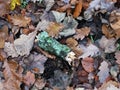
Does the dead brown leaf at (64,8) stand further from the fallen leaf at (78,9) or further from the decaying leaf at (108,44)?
the decaying leaf at (108,44)

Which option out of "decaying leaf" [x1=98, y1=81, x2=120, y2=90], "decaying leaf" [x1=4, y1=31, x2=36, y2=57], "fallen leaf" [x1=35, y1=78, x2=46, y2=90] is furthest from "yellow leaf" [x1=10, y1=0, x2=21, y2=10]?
"decaying leaf" [x1=98, y1=81, x2=120, y2=90]

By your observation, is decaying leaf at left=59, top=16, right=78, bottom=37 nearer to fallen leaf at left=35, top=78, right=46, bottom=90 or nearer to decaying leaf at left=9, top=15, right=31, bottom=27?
decaying leaf at left=9, top=15, right=31, bottom=27

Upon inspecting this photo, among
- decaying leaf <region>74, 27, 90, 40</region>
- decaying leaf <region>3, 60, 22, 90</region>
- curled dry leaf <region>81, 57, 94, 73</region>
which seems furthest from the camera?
decaying leaf <region>74, 27, 90, 40</region>

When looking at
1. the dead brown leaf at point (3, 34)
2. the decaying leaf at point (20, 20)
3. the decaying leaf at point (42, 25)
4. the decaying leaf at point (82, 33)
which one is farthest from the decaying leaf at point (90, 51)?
the dead brown leaf at point (3, 34)

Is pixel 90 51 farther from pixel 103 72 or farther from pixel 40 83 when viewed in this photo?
pixel 40 83

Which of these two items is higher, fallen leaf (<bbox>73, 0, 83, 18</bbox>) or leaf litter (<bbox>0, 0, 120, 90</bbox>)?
fallen leaf (<bbox>73, 0, 83, 18</bbox>)

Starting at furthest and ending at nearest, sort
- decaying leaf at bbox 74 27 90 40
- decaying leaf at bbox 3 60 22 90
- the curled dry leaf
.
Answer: decaying leaf at bbox 74 27 90 40 < the curled dry leaf < decaying leaf at bbox 3 60 22 90
